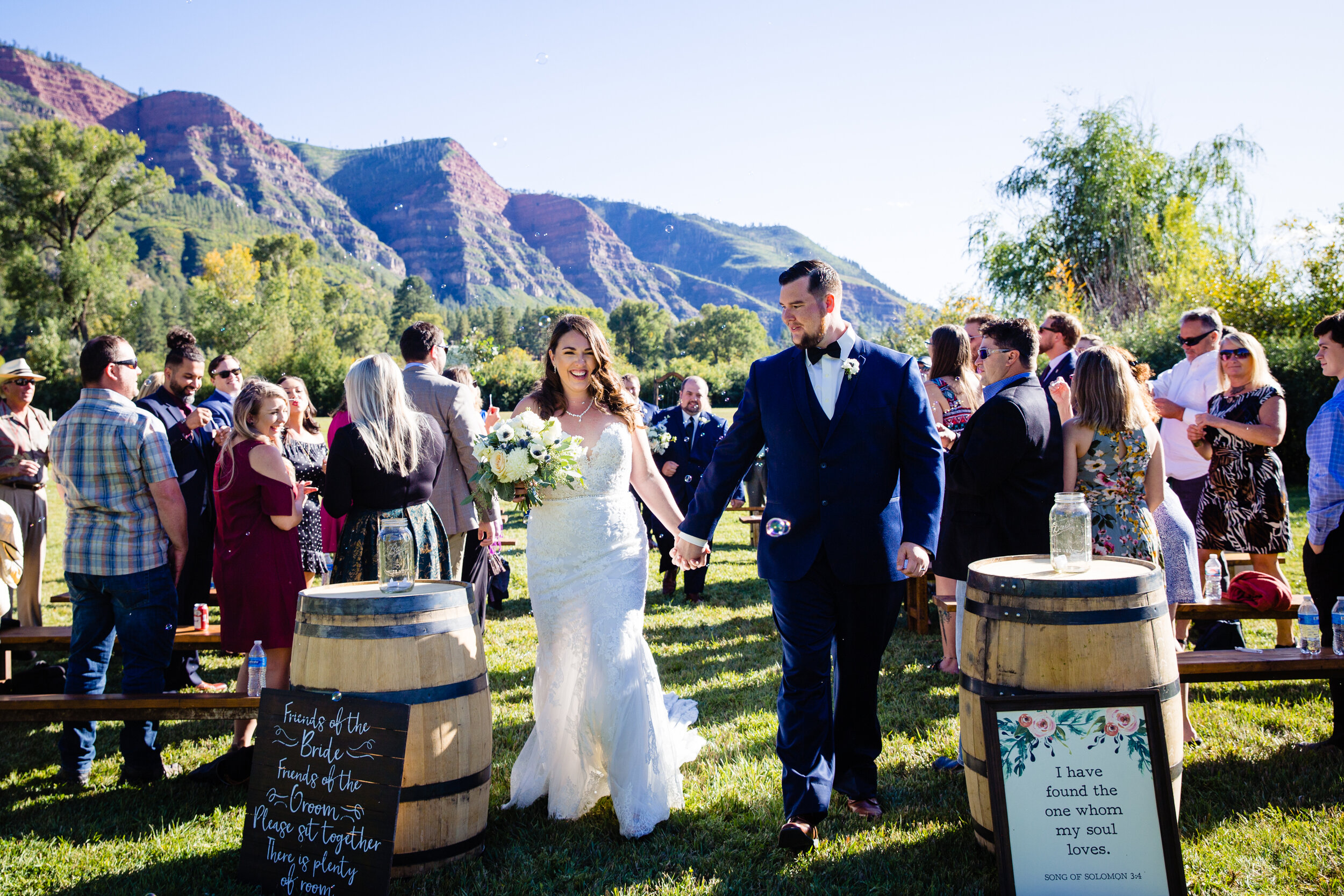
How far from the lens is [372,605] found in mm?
3111

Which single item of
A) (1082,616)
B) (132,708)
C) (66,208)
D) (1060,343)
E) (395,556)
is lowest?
(132,708)

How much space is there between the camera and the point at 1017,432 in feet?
13.6

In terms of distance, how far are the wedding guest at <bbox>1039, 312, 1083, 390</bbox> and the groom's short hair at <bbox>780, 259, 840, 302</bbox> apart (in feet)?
9.26

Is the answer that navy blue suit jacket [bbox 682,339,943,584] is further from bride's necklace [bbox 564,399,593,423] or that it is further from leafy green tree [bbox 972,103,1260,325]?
leafy green tree [bbox 972,103,1260,325]

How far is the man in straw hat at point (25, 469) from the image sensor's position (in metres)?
6.90

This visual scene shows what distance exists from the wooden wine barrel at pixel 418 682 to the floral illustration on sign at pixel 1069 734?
1951 millimetres

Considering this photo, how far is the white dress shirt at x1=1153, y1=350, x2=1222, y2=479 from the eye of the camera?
6.66m

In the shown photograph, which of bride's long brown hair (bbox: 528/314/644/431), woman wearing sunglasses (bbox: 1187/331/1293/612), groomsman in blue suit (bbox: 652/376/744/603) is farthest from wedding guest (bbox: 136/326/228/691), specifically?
woman wearing sunglasses (bbox: 1187/331/1293/612)

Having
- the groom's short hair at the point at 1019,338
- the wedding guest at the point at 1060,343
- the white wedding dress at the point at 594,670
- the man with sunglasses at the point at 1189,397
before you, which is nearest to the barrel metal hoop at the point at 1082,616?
the white wedding dress at the point at 594,670

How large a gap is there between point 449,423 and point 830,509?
3.22 metres

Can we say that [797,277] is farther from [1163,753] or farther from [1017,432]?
[1163,753]

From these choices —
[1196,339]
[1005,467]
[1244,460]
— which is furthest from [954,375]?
[1005,467]

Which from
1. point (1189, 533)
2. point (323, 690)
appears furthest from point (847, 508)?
point (1189, 533)

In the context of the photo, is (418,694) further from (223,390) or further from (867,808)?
(223,390)
